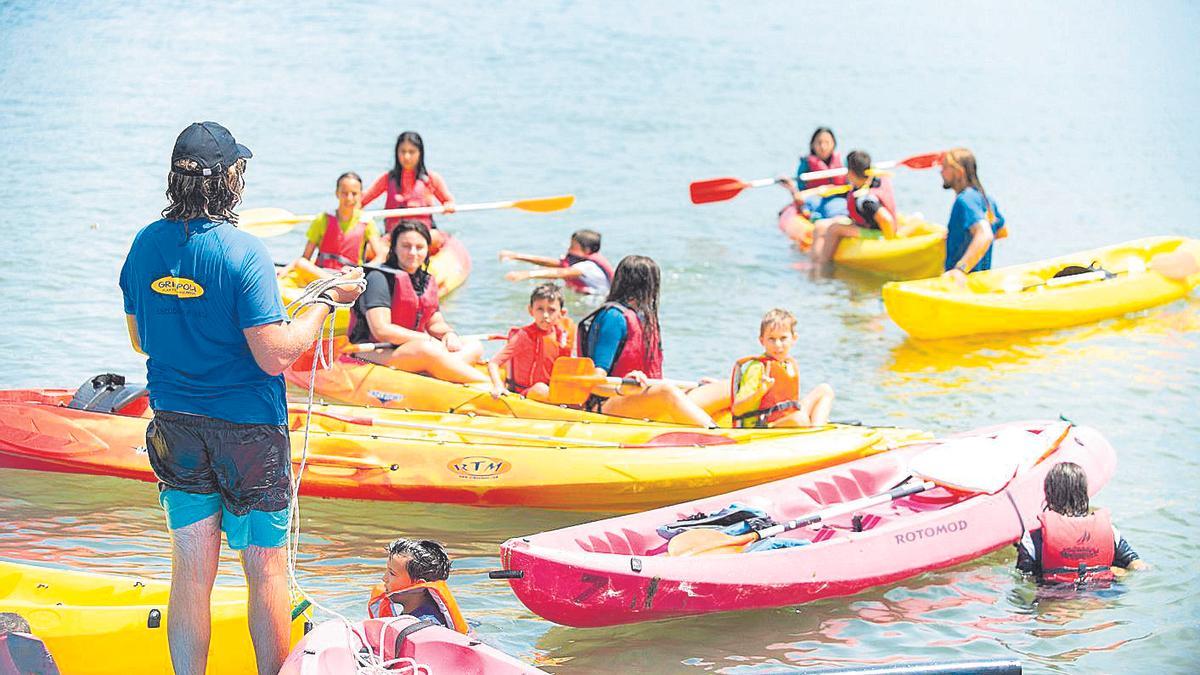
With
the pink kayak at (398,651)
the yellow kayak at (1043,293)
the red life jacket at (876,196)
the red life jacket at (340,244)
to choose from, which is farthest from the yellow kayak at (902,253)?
the pink kayak at (398,651)

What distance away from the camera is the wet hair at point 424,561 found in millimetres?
4320

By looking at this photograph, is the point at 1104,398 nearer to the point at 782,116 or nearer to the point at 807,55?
the point at 782,116

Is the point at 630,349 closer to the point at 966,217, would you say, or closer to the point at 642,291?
the point at 642,291

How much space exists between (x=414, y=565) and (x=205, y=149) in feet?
4.76

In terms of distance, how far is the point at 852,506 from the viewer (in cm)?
580

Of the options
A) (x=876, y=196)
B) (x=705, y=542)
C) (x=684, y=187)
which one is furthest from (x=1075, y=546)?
(x=684, y=187)

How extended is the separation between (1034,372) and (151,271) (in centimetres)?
669

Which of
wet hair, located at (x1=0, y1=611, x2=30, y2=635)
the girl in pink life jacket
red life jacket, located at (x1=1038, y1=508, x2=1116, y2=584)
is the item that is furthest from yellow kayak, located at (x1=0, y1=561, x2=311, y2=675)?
the girl in pink life jacket

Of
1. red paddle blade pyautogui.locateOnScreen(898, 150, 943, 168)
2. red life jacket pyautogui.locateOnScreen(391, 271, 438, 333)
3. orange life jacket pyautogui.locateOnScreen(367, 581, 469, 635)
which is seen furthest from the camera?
red paddle blade pyautogui.locateOnScreen(898, 150, 943, 168)

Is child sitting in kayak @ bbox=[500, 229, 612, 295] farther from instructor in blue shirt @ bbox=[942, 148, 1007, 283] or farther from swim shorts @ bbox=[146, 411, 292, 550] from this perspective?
swim shorts @ bbox=[146, 411, 292, 550]

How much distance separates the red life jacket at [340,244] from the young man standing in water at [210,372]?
203 inches

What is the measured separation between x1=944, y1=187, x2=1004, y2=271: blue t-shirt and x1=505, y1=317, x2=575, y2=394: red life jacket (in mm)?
3579

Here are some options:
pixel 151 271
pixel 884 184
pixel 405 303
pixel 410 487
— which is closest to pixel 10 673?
pixel 151 271

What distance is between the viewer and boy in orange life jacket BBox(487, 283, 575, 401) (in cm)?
683
